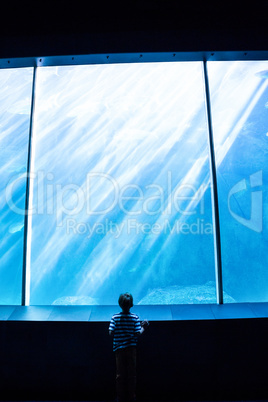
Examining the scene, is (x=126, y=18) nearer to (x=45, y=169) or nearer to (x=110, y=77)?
(x=110, y=77)

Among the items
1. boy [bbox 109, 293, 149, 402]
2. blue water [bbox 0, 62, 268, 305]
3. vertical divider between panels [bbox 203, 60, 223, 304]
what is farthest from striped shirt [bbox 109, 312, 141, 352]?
blue water [bbox 0, 62, 268, 305]

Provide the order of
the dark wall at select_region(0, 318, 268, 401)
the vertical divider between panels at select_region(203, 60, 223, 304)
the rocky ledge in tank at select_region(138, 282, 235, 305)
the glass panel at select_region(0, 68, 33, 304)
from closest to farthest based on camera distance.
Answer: the dark wall at select_region(0, 318, 268, 401) → the vertical divider between panels at select_region(203, 60, 223, 304) → the glass panel at select_region(0, 68, 33, 304) → the rocky ledge in tank at select_region(138, 282, 235, 305)

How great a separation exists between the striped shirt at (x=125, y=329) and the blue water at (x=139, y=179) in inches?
968

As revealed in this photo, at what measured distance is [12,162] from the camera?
30.8 metres

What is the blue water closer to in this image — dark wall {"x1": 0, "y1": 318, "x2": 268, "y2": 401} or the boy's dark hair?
dark wall {"x1": 0, "y1": 318, "x2": 268, "y2": 401}

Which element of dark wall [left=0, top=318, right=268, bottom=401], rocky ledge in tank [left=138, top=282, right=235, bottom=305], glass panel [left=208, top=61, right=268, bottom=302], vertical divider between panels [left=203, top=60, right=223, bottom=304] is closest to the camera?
dark wall [left=0, top=318, right=268, bottom=401]

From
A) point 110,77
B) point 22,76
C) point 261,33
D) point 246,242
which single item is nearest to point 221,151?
point 246,242

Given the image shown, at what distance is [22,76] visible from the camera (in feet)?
91.7

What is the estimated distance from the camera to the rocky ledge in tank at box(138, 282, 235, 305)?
90.8ft

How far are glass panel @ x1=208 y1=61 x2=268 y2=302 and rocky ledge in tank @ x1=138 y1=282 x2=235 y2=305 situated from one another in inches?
62.7

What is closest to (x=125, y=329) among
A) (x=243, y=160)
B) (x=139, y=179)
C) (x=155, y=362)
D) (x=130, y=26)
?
(x=155, y=362)

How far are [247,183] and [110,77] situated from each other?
1710cm

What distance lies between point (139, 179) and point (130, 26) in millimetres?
32662

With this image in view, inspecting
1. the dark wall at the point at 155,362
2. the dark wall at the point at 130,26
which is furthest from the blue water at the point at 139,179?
the dark wall at the point at 155,362
